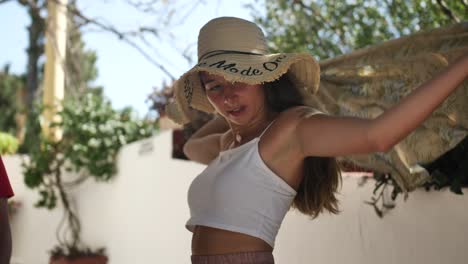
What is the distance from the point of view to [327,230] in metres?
3.88

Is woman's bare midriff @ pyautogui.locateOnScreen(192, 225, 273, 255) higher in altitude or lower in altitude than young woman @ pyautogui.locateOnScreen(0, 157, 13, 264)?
lower

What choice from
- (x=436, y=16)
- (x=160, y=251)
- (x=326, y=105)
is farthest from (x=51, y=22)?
(x=326, y=105)

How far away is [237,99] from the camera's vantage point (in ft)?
8.23

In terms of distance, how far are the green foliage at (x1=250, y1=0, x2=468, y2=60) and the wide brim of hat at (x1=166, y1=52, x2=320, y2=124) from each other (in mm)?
2723

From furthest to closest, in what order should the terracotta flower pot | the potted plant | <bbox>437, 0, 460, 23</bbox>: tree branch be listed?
the potted plant, the terracotta flower pot, <bbox>437, 0, 460, 23</bbox>: tree branch

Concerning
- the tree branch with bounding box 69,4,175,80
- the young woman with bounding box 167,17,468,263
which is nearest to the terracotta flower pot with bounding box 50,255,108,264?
the tree branch with bounding box 69,4,175,80

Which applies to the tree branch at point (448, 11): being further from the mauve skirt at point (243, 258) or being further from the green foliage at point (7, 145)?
the green foliage at point (7, 145)

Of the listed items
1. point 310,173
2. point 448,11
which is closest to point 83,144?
point 448,11

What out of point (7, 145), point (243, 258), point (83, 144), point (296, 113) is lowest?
point (243, 258)

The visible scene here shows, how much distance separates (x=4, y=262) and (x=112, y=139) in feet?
20.0

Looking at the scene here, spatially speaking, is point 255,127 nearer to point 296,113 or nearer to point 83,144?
point 296,113

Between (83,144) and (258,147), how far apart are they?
640cm

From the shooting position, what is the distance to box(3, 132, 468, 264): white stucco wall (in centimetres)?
322

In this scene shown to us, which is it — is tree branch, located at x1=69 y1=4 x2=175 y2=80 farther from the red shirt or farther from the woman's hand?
the red shirt
